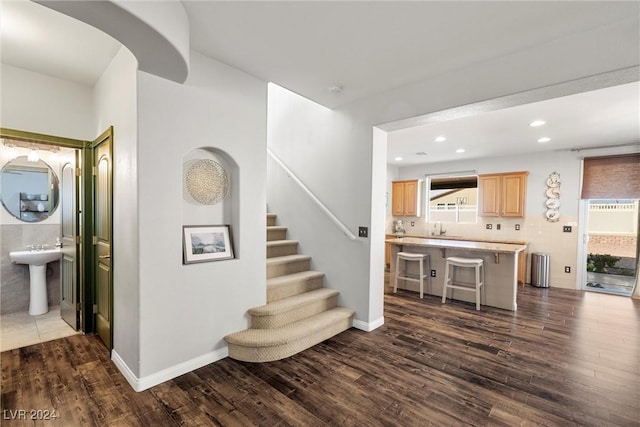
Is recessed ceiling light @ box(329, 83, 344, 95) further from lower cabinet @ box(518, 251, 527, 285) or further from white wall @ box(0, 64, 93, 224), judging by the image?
lower cabinet @ box(518, 251, 527, 285)

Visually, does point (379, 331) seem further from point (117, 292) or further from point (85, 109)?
point (85, 109)

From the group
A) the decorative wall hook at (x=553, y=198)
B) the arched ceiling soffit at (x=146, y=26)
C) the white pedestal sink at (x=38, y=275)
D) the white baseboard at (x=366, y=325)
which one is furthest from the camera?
the decorative wall hook at (x=553, y=198)

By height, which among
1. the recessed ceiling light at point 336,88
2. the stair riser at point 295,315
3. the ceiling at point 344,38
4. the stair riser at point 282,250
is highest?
the ceiling at point 344,38

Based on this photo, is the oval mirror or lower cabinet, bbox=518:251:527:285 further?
lower cabinet, bbox=518:251:527:285

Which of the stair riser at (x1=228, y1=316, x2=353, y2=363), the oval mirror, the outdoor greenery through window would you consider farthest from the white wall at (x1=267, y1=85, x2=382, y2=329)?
the outdoor greenery through window

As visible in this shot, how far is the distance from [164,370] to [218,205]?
142cm

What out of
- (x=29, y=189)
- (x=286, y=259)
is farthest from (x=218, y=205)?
(x=29, y=189)

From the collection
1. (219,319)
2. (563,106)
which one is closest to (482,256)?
(563,106)

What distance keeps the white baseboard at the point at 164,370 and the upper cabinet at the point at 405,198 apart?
244 inches

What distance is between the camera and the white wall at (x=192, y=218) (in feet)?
7.23

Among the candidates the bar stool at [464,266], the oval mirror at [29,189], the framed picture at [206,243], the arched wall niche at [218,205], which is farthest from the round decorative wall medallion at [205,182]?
the bar stool at [464,266]

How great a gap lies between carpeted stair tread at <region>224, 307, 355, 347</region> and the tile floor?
2.04m

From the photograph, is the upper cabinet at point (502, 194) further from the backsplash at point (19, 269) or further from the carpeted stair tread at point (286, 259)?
the backsplash at point (19, 269)

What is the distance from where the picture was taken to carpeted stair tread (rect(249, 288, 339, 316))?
111 inches
